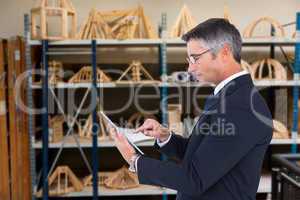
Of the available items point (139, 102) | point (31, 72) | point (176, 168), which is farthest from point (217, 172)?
point (139, 102)

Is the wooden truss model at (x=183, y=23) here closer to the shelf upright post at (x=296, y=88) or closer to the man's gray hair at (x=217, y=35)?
the shelf upright post at (x=296, y=88)

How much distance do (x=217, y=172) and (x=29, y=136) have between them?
2.44m

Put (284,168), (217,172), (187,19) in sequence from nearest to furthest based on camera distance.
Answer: (217,172), (284,168), (187,19)

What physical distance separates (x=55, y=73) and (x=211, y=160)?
2207mm

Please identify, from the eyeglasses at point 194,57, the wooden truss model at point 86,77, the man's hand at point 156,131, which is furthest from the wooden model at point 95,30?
the eyeglasses at point 194,57

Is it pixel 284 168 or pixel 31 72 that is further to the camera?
pixel 31 72

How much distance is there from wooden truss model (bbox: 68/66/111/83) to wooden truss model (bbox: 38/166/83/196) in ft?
2.67

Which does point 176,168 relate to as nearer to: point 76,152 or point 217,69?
point 217,69

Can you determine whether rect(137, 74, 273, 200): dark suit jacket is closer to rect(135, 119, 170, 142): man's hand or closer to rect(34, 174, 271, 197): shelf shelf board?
rect(135, 119, 170, 142): man's hand

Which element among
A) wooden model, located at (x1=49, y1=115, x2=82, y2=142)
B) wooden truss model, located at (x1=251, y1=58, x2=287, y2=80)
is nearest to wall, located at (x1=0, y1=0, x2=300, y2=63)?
wooden truss model, located at (x1=251, y1=58, x2=287, y2=80)

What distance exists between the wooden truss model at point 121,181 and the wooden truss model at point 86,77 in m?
0.88

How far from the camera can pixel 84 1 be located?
3.51 metres

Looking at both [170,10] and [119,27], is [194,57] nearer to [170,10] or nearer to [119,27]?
[119,27]

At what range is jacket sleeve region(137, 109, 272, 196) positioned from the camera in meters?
1.04
